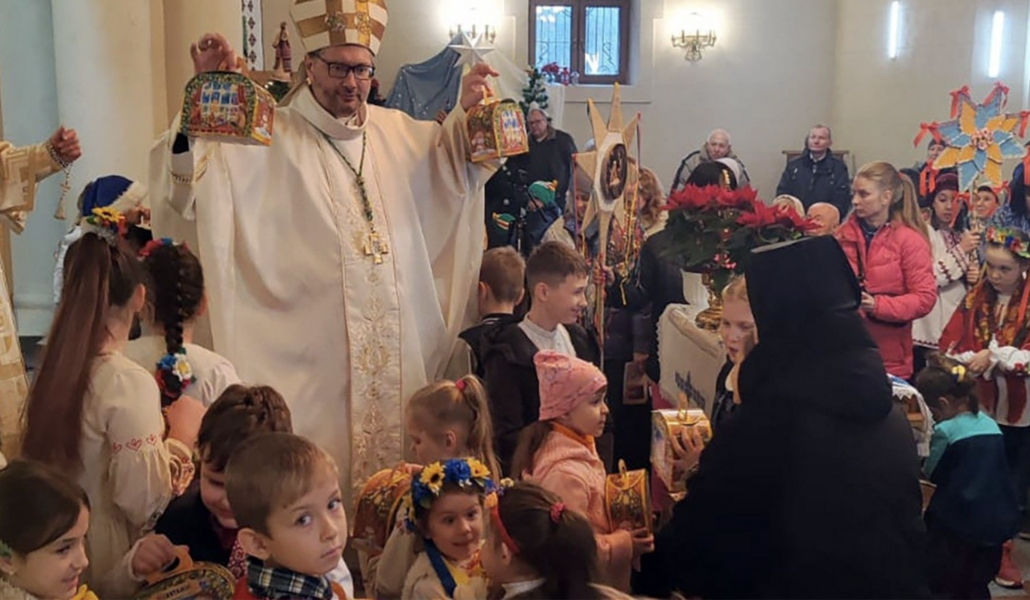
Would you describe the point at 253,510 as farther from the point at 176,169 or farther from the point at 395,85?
the point at 395,85

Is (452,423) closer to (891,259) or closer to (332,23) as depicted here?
(332,23)

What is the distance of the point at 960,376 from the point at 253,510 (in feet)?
8.81

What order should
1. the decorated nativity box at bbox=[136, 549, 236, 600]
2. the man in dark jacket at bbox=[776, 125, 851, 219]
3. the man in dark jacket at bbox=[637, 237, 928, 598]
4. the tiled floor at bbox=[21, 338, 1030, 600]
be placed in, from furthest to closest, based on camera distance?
the man in dark jacket at bbox=[776, 125, 851, 219], the tiled floor at bbox=[21, 338, 1030, 600], the decorated nativity box at bbox=[136, 549, 236, 600], the man in dark jacket at bbox=[637, 237, 928, 598]

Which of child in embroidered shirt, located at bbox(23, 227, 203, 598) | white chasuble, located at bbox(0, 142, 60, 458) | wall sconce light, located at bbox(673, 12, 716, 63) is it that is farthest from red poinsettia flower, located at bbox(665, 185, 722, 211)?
wall sconce light, located at bbox(673, 12, 716, 63)

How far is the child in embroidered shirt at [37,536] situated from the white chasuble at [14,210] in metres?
1.25

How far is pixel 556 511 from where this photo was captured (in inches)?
73.6

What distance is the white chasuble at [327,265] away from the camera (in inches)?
122

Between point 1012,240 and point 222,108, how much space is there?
11.0ft

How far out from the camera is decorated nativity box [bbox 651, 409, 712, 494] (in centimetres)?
246

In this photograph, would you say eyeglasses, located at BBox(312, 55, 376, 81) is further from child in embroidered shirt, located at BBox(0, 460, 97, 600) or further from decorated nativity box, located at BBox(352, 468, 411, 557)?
child in embroidered shirt, located at BBox(0, 460, 97, 600)

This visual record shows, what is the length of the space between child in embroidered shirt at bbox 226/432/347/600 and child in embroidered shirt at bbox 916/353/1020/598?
231cm

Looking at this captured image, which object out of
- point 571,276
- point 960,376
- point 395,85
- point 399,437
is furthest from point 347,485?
point 395,85

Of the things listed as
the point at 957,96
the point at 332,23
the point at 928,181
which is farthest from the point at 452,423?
the point at 928,181

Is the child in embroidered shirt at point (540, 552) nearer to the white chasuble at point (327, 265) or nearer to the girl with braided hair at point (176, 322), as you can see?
the girl with braided hair at point (176, 322)
